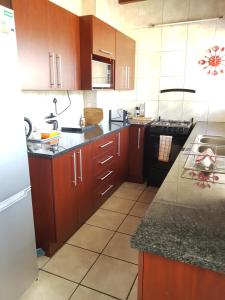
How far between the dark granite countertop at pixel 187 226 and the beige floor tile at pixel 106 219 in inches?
53.1

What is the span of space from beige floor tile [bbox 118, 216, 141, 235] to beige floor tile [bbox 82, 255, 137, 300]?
0.39 m

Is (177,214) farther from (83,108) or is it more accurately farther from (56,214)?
(83,108)

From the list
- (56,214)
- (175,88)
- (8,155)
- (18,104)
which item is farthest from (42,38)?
(175,88)

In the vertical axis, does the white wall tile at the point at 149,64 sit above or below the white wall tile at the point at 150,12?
below

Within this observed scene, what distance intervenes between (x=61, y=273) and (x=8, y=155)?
3.27 feet

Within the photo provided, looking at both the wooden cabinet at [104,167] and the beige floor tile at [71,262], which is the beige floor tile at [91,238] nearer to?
the beige floor tile at [71,262]

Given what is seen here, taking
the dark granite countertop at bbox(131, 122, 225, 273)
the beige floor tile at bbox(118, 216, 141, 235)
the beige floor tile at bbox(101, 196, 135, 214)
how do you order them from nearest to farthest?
the dark granite countertop at bbox(131, 122, 225, 273) → the beige floor tile at bbox(118, 216, 141, 235) → the beige floor tile at bbox(101, 196, 135, 214)

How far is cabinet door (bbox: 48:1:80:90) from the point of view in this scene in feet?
6.39

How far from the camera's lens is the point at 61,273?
5.59 ft

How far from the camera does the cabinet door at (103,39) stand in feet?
7.81

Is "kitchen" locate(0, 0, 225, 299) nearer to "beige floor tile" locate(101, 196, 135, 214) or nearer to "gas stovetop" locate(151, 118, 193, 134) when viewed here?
"gas stovetop" locate(151, 118, 193, 134)

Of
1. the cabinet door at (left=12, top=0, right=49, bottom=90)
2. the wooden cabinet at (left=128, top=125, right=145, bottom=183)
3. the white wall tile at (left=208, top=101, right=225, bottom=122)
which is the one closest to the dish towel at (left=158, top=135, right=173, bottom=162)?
the wooden cabinet at (left=128, top=125, right=145, bottom=183)

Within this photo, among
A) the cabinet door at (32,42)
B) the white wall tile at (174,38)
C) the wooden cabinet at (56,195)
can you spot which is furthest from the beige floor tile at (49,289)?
the white wall tile at (174,38)

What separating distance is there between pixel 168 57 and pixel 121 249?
102 inches
